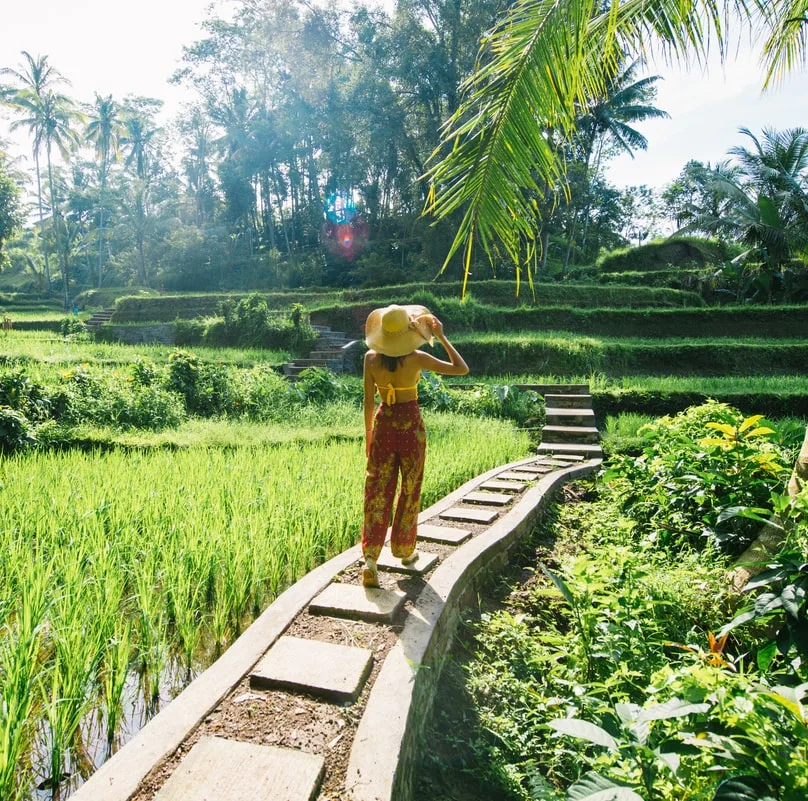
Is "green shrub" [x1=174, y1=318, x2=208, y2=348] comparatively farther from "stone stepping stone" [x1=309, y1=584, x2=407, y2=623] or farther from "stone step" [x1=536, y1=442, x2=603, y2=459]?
"stone stepping stone" [x1=309, y1=584, x2=407, y2=623]

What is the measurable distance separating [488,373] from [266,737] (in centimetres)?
950

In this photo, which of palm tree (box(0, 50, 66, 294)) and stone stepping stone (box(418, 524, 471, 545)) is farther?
palm tree (box(0, 50, 66, 294))

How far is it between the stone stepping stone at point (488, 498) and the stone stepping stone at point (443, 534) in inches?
24.7

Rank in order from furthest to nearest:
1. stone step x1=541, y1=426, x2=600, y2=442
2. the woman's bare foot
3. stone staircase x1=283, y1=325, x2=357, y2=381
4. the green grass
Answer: stone staircase x1=283, y1=325, x2=357, y2=381
the green grass
stone step x1=541, y1=426, x2=600, y2=442
the woman's bare foot

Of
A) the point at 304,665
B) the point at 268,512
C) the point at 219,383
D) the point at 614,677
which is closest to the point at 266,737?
the point at 304,665

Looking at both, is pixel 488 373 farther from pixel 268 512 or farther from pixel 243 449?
pixel 268 512

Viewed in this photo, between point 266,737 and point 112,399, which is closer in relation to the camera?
point 266,737

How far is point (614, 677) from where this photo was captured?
1.75 meters

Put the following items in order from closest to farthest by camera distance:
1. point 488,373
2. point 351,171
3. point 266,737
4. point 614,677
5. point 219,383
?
point 266,737 → point 614,677 → point 219,383 → point 488,373 → point 351,171

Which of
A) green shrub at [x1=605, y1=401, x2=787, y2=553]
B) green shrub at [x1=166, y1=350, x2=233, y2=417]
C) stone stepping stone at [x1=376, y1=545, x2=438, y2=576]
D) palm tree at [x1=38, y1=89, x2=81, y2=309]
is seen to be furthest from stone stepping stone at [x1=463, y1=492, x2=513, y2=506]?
palm tree at [x1=38, y1=89, x2=81, y2=309]

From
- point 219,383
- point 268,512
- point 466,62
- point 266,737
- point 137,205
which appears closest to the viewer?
point 266,737

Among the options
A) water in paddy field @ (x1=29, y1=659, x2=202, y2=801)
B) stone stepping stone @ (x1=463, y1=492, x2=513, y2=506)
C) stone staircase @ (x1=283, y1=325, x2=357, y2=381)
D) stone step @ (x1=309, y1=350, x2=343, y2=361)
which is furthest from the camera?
stone step @ (x1=309, y1=350, x2=343, y2=361)

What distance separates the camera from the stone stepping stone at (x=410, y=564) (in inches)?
102

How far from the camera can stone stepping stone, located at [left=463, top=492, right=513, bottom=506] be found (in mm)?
3830
